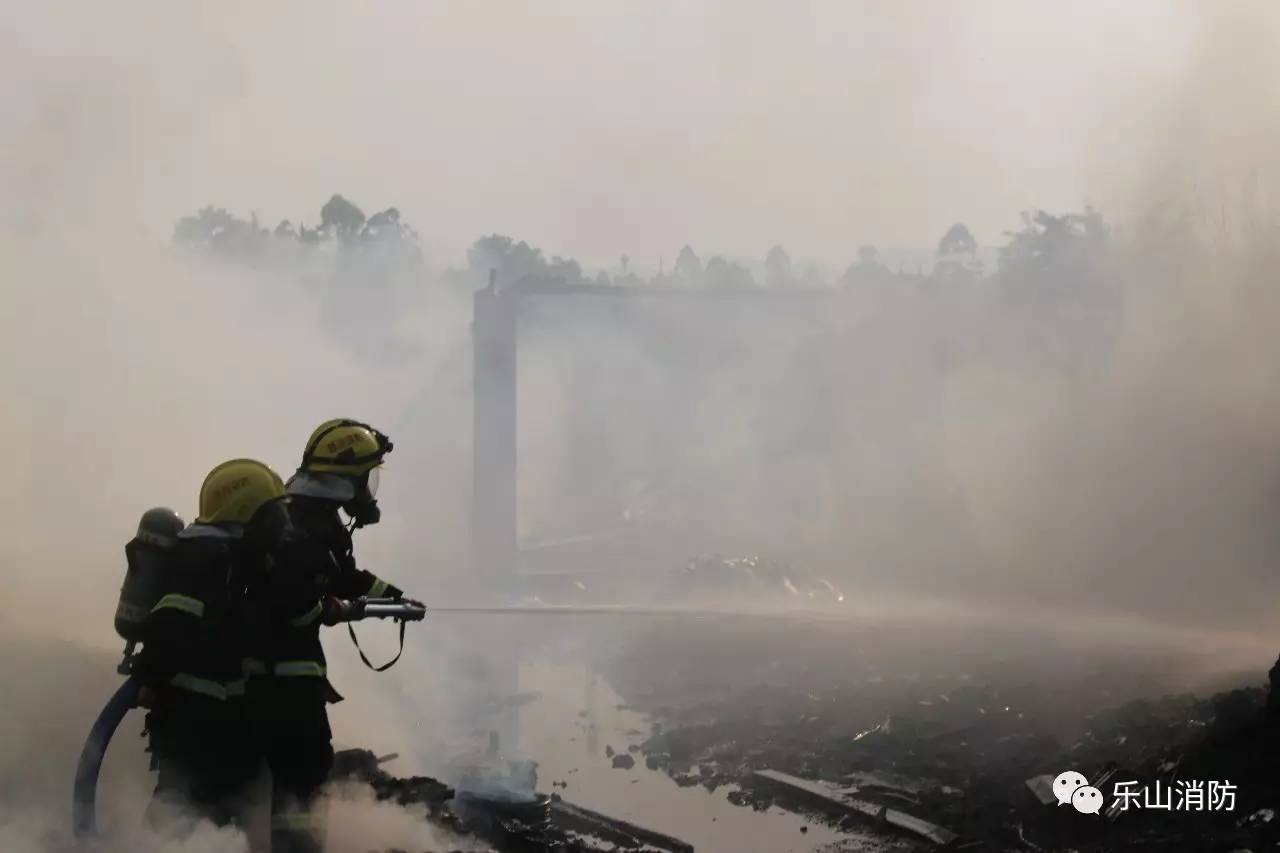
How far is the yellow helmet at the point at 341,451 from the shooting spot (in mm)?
4473

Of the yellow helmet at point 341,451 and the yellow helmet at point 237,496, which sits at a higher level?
the yellow helmet at point 341,451

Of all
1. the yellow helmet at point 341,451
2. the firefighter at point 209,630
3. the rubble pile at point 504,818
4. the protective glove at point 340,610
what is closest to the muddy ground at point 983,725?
the rubble pile at point 504,818

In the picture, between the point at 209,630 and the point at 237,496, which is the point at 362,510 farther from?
the point at 209,630

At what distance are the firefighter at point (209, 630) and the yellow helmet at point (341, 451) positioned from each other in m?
0.28

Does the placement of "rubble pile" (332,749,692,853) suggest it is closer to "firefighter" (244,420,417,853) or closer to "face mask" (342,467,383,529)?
"firefighter" (244,420,417,853)

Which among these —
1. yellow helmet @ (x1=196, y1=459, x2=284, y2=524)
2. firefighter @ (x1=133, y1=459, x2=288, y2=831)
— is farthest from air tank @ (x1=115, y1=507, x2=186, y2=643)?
yellow helmet @ (x1=196, y1=459, x2=284, y2=524)

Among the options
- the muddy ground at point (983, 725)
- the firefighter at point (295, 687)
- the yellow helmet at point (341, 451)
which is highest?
the yellow helmet at point (341, 451)

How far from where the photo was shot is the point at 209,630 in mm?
4082

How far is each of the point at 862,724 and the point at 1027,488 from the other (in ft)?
24.3

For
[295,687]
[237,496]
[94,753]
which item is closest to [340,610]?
[295,687]

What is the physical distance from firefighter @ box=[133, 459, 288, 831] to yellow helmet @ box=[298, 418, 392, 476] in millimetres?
276

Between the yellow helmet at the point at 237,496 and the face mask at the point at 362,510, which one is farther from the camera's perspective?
the face mask at the point at 362,510

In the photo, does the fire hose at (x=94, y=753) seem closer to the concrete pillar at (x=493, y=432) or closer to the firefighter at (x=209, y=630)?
the firefighter at (x=209, y=630)

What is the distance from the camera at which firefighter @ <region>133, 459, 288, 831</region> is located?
405cm
